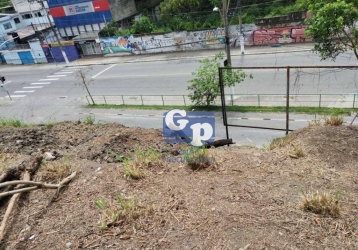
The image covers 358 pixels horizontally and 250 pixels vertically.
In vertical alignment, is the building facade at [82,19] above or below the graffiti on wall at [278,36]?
above

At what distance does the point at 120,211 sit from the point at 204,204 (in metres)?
1.44

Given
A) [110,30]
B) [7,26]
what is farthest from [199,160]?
[7,26]

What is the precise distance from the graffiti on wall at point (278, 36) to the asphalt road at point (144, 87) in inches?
131

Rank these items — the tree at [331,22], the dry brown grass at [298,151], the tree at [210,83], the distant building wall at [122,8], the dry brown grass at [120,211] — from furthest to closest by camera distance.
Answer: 1. the distant building wall at [122,8]
2. the tree at [210,83]
3. the tree at [331,22]
4. the dry brown grass at [298,151]
5. the dry brown grass at [120,211]

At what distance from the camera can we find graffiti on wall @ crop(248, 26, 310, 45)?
26172mm

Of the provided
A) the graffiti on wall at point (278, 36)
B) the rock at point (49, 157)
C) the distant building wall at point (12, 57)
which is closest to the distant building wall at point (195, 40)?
the graffiti on wall at point (278, 36)

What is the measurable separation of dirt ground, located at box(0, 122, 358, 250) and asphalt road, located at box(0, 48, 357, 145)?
7.81 m

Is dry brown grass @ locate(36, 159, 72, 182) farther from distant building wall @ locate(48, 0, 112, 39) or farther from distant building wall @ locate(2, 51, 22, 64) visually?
distant building wall @ locate(2, 51, 22, 64)

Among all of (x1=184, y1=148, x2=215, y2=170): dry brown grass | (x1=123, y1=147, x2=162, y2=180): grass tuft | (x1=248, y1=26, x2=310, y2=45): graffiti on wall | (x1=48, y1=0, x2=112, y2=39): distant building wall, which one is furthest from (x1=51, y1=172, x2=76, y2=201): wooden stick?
(x1=48, y1=0, x2=112, y2=39): distant building wall

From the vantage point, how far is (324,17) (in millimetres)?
8047

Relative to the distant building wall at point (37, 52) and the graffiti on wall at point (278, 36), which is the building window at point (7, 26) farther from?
the graffiti on wall at point (278, 36)

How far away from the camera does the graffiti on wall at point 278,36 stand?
85.9 ft

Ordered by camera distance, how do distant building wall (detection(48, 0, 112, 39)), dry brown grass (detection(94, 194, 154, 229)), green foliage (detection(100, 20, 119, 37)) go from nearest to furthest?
dry brown grass (detection(94, 194, 154, 229)) → green foliage (detection(100, 20, 119, 37)) → distant building wall (detection(48, 0, 112, 39))

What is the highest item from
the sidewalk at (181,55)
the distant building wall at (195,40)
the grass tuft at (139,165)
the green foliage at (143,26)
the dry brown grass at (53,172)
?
the green foliage at (143,26)
